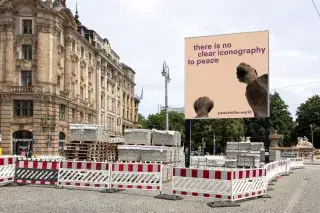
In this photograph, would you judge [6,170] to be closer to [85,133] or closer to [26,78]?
[85,133]

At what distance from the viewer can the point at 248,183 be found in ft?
47.3

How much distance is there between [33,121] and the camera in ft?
161

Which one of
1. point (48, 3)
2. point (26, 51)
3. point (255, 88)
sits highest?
point (48, 3)

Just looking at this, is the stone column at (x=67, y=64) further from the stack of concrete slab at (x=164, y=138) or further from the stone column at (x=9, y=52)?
the stack of concrete slab at (x=164, y=138)

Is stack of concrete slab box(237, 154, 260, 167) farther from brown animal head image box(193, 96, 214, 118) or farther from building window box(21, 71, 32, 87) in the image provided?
building window box(21, 71, 32, 87)

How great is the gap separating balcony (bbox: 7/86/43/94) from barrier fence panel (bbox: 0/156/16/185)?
3330 centimetres

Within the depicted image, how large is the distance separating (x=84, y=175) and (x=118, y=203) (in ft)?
12.5

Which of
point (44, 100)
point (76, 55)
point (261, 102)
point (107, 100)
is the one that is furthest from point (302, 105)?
point (261, 102)

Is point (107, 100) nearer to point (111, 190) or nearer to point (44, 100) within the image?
point (44, 100)

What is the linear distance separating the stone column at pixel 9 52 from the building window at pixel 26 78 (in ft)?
4.35

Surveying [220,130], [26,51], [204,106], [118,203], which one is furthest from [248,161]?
[220,130]

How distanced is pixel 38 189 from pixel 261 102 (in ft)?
31.3

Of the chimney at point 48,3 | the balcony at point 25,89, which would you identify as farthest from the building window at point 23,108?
the chimney at point 48,3

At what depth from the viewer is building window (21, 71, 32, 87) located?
50.6 meters
